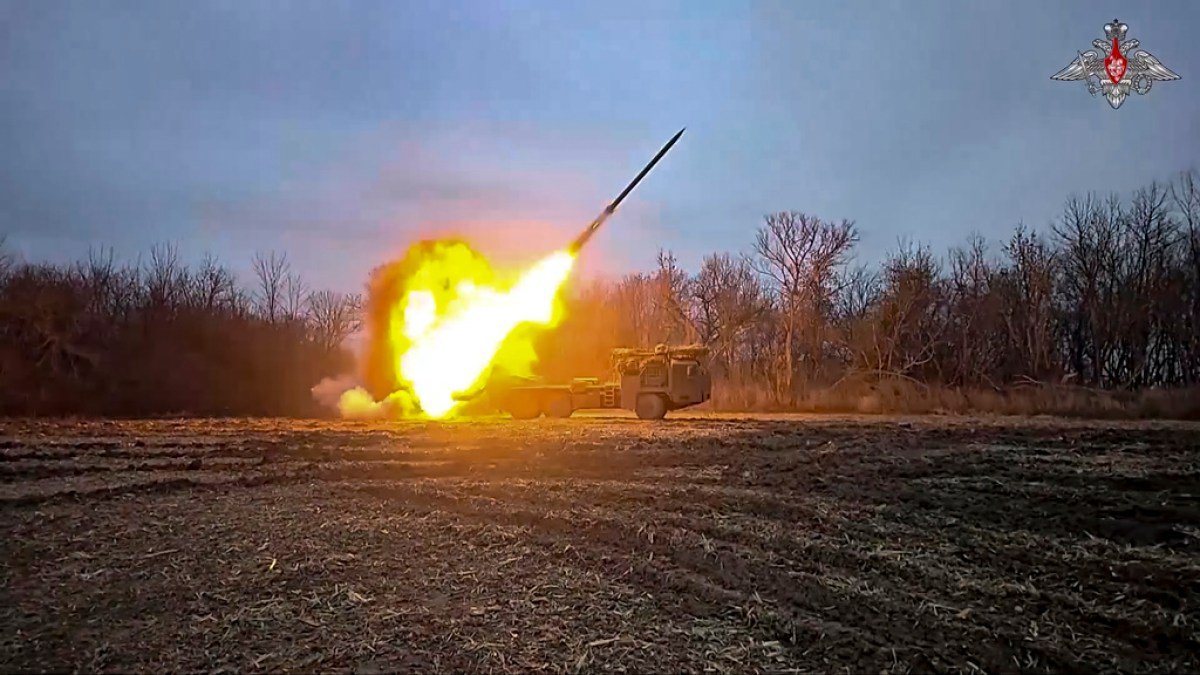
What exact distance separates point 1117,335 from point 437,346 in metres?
35.2

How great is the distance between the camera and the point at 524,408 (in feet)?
88.5

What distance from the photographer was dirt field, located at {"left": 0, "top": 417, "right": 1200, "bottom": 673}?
6.48 metres

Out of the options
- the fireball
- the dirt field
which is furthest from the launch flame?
the dirt field

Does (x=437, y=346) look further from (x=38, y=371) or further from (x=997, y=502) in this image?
(x=38, y=371)

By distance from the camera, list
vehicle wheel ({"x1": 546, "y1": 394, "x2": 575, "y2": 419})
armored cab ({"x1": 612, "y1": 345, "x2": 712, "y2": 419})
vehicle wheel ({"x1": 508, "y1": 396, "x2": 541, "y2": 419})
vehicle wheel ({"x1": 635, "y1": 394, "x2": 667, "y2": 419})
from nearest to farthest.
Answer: armored cab ({"x1": 612, "y1": 345, "x2": 712, "y2": 419}), vehicle wheel ({"x1": 635, "y1": 394, "x2": 667, "y2": 419}), vehicle wheel ({"x1": 546, "y1": 394, "x2": 575, "y2": 419}), vehicle wheel ({"x1": 508, "y1": 396, "x2": 541, "y2": 419})

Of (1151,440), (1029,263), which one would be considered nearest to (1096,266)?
(1029,263)

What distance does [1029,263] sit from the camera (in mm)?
47875

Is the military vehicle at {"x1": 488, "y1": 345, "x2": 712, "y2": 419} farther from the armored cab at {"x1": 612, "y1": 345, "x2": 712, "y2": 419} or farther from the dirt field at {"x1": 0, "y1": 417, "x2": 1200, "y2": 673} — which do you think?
the dirt field at {"x1": 0, "y1": 417, "x2": 1200, "y2": 673}

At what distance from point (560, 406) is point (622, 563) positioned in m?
18.5

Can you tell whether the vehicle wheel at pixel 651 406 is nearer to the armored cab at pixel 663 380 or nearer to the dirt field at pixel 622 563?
the armored cab at pixel 663 380

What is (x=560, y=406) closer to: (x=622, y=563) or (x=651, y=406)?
(x=651, y=406)

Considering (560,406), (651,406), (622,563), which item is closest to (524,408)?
(560,406)

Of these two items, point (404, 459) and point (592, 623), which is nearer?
point (592, 623)

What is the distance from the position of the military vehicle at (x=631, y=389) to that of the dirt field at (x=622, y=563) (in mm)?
10740
